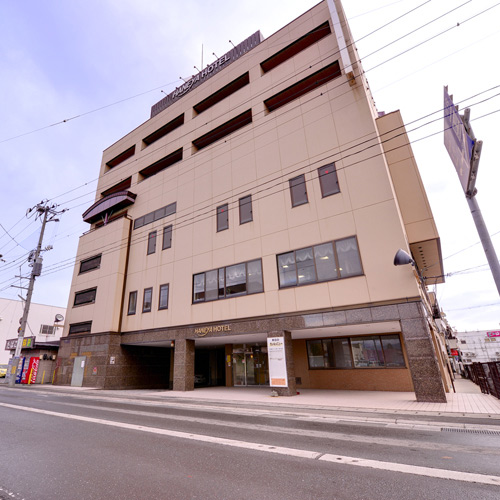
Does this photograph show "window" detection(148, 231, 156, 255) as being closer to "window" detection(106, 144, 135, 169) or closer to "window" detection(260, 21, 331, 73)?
"window" detection(106, 144, 135, 169)

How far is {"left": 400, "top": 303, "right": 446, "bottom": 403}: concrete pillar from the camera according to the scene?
36.2ft

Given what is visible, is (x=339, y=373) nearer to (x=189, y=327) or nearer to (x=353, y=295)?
(x=353, y=295)

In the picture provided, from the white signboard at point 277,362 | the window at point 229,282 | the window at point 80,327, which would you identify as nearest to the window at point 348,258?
the window at point 229,282

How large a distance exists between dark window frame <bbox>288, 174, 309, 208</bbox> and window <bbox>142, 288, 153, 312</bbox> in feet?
41.3

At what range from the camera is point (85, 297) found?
26016 mm

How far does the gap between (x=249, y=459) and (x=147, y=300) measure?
18548 millimetres

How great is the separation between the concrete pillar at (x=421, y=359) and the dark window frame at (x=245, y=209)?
10.1 m

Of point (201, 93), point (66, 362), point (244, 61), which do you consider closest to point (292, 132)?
point (244, 61)

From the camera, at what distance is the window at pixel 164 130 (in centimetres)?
2696

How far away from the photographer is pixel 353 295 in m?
13.7

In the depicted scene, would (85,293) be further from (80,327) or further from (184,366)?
(184,366)

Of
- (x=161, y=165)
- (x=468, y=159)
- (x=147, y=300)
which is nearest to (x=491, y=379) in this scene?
(x=468, y=159)

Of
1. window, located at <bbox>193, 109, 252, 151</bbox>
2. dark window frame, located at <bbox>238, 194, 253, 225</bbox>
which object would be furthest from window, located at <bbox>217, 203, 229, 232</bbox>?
window, located at <bbox>193, 109, 252, 151</bbox>

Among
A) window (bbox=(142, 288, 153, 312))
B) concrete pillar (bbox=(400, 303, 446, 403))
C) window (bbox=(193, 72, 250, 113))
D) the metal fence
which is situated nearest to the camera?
concrete pillar (bbox=(400, 303, 446, 403))
